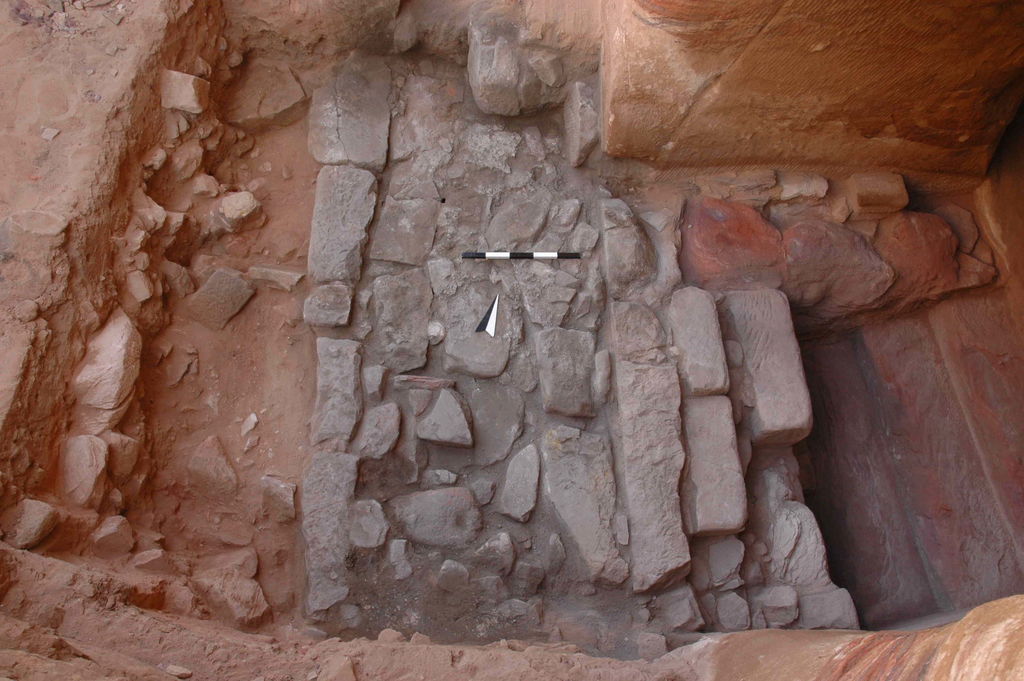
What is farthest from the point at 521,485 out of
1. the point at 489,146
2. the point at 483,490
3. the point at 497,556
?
the point at 489,146

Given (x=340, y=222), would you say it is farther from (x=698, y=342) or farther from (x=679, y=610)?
(x=679, y=610)

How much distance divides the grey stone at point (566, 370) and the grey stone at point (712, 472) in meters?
0.36

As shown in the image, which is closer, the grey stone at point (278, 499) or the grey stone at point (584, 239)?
the grey stone at point (278, 499)

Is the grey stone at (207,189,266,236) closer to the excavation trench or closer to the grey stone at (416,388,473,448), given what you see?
the excavation trench

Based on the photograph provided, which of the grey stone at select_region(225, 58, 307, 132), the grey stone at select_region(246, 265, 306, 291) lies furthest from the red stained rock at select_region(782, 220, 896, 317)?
the grey stone at select_region(225, 58, 307, 132)

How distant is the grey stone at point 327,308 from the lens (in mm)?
2814

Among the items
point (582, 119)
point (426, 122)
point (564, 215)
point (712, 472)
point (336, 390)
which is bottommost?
point (712, 472)

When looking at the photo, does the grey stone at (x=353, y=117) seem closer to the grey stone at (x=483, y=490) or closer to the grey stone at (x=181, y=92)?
the grey stone at (x=181, y=92)

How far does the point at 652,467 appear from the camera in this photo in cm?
266

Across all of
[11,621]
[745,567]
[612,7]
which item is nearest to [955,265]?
[745,567]

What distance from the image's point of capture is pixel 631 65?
8.72 ft

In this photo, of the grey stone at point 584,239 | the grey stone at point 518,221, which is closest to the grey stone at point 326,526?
the grey stone at point 518,221

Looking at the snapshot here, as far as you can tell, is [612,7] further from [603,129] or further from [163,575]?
[163,575]

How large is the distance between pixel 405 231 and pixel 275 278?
50 cm
